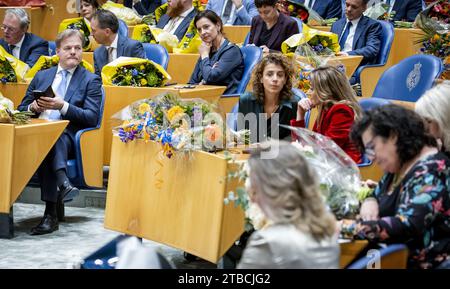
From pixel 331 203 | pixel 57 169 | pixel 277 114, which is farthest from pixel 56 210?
pixel 331 203

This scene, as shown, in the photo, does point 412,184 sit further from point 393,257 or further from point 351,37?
point 351,37

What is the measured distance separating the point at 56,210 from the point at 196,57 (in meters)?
2.11

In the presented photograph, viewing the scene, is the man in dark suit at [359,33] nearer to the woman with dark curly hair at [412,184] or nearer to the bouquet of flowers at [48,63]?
the bouquet of flowers at [48,63]

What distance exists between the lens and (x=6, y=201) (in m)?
5.70

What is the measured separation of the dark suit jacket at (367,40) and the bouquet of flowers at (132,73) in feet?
5.63

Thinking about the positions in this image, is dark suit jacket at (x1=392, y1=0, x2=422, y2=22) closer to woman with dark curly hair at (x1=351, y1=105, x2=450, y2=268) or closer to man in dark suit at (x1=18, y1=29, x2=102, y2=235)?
man in dark suit at (x1=18, y1=29, x2=102, y2=235)

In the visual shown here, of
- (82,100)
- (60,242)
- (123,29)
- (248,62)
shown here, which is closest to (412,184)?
(60,242)

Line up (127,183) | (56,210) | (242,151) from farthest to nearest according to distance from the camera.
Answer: (56,210) → (127,183) → (242,151)

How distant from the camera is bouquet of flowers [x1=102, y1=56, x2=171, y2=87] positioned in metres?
6.70

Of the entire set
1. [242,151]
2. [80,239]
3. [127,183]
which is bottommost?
[80,239]

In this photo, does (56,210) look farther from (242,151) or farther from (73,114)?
(242,151)

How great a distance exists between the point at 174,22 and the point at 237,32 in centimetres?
65

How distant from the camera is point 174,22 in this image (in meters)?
8.57

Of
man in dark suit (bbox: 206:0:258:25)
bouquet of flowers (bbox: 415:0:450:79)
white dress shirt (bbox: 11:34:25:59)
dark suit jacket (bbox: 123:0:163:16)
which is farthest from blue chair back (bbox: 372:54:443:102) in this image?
dark suit jacket (bbox: 123:0:163:16)
